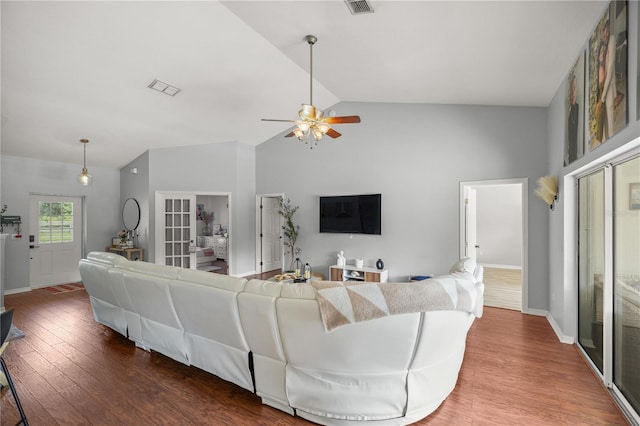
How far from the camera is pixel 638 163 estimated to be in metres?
2.06

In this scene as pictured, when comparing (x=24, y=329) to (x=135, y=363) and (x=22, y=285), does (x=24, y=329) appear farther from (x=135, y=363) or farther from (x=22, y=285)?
(x=22, y=285)

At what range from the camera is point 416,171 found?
17.4ft

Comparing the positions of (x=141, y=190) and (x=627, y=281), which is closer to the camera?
(x=627, y=281)

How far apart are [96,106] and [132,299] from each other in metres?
3.04

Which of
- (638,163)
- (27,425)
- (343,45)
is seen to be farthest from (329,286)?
(343,45)

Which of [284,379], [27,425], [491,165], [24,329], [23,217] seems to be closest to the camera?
[27,425]

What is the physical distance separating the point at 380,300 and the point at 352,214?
4.04 m

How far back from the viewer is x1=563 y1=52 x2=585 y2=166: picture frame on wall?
2.88 metres

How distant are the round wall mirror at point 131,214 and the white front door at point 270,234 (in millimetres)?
2611

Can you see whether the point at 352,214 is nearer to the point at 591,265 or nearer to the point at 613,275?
the point at 591,265

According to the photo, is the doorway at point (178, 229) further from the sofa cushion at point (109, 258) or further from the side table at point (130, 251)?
the sofa cushion at point (109, 258)

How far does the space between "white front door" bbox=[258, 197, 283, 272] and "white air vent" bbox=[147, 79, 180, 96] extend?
126 inches

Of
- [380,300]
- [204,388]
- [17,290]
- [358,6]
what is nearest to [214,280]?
[204,388]

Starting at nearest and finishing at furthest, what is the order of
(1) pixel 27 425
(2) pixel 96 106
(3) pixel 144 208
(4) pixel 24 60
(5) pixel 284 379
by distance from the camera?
(1) pixel 27 425 < (5) pixel 284 379 < (4) pixel 24 60 < (2) pixel 96 106 < (3) pixel 144 208
